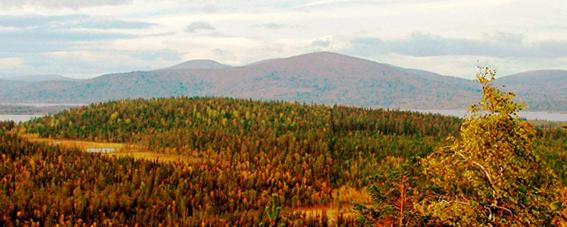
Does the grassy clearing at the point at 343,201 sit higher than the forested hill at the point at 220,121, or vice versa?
the forested hill at the point at 220,121

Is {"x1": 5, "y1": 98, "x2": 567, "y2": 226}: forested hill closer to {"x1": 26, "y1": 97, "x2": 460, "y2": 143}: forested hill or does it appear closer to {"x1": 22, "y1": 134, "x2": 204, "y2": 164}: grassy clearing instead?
{"x1": 26, "y1": 97, "x2": 460, "y2": 143}: forested hill

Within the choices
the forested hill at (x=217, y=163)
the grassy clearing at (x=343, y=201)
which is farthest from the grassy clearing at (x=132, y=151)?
the grassy clearing at (x=343, y=201)

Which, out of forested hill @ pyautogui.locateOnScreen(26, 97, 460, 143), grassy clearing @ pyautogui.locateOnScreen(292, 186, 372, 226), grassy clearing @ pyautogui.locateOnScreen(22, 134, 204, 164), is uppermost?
forested hill @ pyautogui.locateOnScreen(26, 97, 460, 143)

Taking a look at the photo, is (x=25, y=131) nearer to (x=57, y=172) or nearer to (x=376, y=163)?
(x=57, y=172)

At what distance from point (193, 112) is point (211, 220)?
28246 millimetres

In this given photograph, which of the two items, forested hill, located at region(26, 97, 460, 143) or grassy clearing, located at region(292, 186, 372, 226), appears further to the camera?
forested hill, located at region(26, 97, 460, 143)

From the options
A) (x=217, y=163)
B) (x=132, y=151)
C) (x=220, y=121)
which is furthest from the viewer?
(x=220, y=121)

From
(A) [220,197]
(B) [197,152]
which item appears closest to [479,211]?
(A) [220,197]

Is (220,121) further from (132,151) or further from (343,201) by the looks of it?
(343,201)

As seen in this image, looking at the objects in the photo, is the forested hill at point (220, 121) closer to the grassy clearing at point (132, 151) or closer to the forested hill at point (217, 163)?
the forested hill at point (217, 163)

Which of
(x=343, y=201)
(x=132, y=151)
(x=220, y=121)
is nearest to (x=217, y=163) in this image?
(x=343, y=201)

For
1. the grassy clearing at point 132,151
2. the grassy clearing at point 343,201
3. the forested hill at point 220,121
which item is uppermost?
the forested hill at point 220,121

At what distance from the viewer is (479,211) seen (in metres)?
10.5

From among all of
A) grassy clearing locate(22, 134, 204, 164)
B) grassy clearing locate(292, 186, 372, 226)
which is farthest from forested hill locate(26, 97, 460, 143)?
grassy clearing locate(292, 186, 372, 226)
